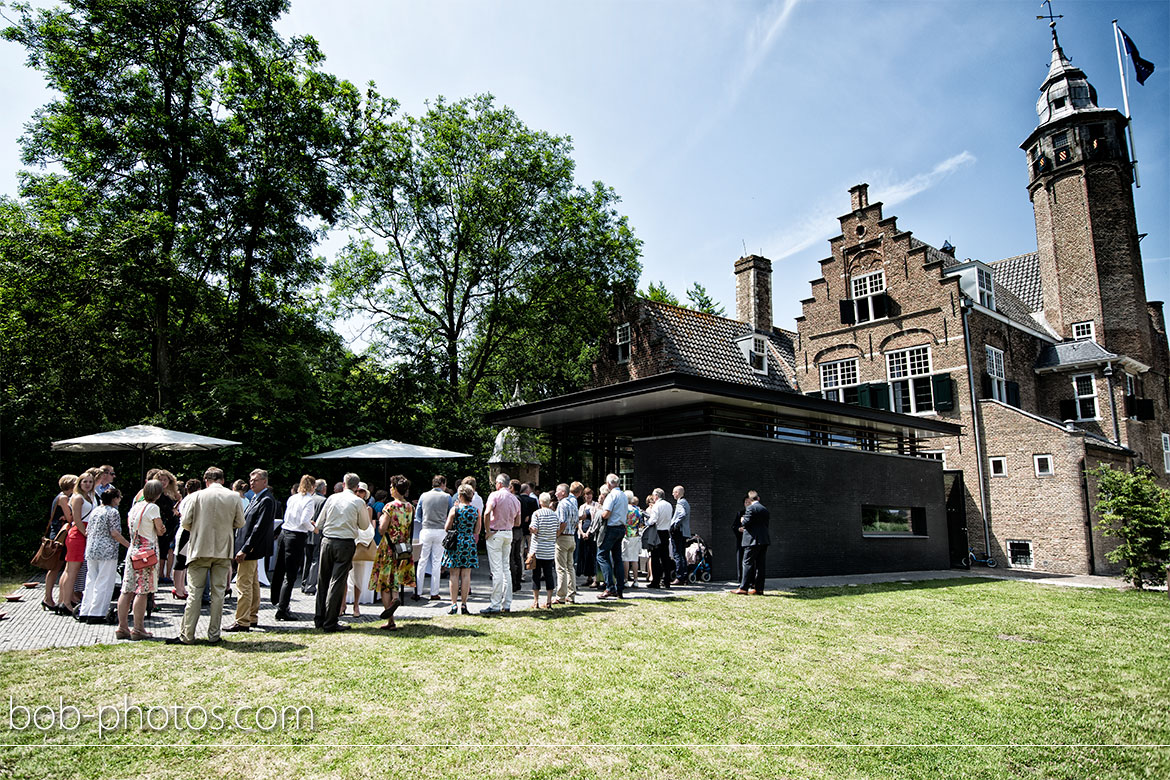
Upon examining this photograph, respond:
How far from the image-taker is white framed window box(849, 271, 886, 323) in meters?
25.8

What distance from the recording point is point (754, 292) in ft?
90.6

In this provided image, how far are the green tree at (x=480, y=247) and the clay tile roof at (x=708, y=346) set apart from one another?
278 centimetres

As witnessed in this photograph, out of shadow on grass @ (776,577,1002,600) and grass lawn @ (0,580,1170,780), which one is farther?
shadow on grass @ (776,577,1002,600)

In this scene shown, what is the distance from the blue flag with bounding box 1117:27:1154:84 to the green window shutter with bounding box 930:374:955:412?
33.8 feet

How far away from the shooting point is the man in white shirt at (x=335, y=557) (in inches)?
304

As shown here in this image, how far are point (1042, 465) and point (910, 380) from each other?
16.9 feet

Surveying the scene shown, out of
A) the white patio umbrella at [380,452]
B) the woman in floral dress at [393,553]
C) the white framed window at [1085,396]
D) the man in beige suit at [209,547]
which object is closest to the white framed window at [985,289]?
the white framed window at [1085,396]

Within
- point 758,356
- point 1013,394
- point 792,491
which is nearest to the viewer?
point 792,491

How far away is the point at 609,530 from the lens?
11102 millimetres

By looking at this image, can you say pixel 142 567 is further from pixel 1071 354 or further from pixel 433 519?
pixel 1071 354

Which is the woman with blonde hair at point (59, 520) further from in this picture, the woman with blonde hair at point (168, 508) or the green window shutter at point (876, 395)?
the green window shutter at point (876, 395)

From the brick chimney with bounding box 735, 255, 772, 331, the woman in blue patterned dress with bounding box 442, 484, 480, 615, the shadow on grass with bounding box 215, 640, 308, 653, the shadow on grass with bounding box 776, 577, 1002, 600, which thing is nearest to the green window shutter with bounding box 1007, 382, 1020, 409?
the brick chimney with bounding box 735, 255, 772, 331

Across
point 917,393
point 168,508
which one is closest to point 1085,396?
point 917,393

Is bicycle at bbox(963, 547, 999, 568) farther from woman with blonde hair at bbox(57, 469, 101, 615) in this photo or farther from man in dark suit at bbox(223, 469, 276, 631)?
woman with blonde hair at bbox(57, 469, 101, 615)
